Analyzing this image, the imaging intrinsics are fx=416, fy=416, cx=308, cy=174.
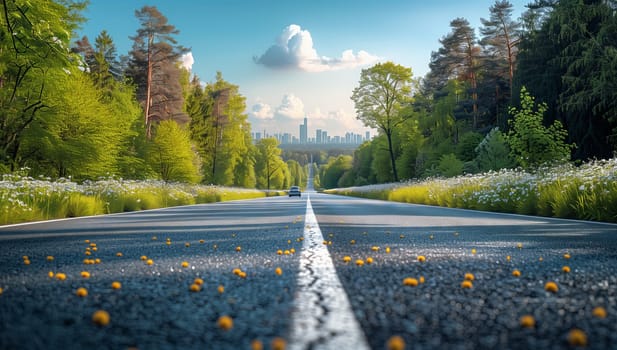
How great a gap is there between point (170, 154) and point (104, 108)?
8.07 m

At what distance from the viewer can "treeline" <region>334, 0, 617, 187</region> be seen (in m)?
18.8

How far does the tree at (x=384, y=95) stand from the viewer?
123ft

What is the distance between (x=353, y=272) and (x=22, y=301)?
1883 mm

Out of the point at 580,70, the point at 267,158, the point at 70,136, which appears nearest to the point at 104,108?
the point at 70,136

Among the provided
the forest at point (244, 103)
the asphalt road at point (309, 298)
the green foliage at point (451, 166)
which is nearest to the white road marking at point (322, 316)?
the asphalt road at point (309, 298)

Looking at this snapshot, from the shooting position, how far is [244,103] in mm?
50750

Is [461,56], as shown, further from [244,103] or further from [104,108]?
[104,108]

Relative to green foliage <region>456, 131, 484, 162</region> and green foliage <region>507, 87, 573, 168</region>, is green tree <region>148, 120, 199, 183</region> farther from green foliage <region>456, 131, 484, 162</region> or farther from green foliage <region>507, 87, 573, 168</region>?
green foliage <region>456, 131, 484, 162</region>

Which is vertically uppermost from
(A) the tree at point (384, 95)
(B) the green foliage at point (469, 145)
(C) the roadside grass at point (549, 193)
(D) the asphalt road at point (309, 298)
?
(A) the tree at point (384, 95)

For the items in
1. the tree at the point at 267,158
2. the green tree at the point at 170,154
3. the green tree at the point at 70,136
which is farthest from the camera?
the tree at the point at 267,158

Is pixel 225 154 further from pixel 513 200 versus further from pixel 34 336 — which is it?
pixel 34 336

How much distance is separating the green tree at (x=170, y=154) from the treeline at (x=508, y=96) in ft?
54.0

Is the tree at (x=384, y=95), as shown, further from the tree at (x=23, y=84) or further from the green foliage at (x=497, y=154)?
the tree at (x=23, y=84)

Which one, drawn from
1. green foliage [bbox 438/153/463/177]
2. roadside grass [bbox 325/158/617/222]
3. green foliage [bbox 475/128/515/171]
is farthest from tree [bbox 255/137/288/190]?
roadside grass [bbox 325/158/617/222]
